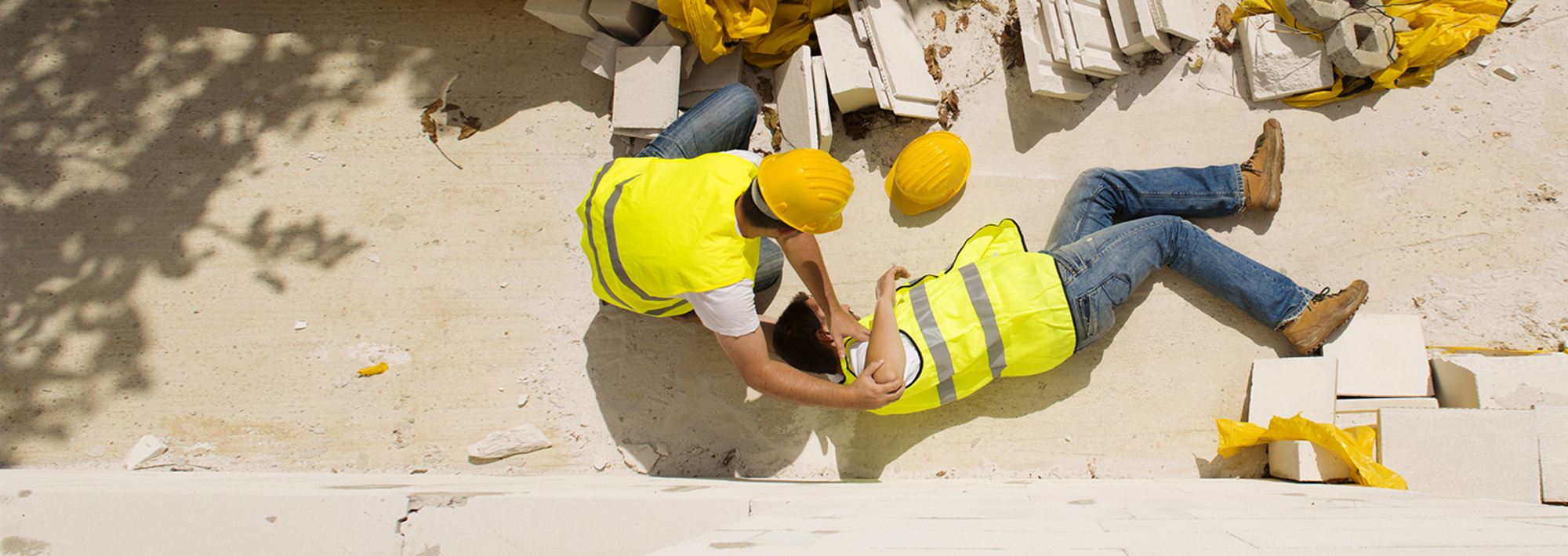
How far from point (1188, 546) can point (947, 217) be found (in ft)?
6.60

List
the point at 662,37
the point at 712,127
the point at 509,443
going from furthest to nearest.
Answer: the point at 662,37 < the point at 509,443 < the point at 712,127

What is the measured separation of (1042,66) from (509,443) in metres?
3.03

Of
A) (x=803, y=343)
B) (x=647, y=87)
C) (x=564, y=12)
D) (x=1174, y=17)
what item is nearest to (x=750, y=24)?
(x=647, y=87)

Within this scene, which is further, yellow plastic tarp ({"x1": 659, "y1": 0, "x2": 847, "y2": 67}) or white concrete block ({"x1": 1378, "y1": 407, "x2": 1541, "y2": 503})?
yellow plastic tarp ({"x1": 659, "y1": 0, "x2": 847, "y2": 67})

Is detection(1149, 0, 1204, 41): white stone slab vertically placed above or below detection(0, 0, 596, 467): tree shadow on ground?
above

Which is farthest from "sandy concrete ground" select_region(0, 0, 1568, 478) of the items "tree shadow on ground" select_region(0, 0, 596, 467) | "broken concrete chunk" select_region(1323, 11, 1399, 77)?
"broken concrete chunk" select_region(1323, 11, 1399, 77)

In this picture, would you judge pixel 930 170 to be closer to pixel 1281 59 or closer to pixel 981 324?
pixel 981 324

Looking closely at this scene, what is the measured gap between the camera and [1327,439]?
276 centimetres

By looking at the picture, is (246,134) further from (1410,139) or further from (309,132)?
(1410,139)

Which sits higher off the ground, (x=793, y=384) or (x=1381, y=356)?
(x=793, y=384)

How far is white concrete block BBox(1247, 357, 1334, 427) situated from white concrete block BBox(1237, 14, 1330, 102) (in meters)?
1.27

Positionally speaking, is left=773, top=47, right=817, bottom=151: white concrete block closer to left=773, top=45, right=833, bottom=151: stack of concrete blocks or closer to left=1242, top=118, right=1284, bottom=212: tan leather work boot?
left=773, top=45, right=833, bottom=151: stack of concrete blocks

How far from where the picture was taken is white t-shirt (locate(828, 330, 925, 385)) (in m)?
Result: 2.61

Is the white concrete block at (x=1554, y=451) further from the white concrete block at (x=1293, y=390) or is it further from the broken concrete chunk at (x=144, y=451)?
the broken concrete chunk at (x=144, y=451)
